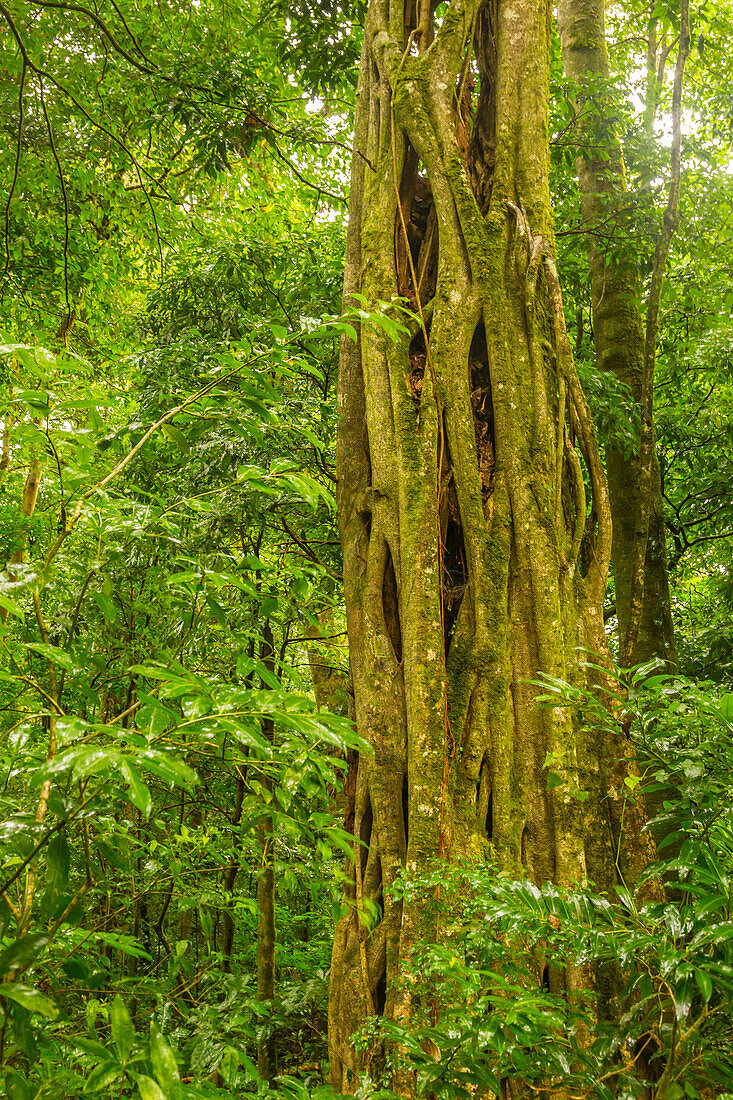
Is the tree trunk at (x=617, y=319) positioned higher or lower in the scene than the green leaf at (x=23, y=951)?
higher

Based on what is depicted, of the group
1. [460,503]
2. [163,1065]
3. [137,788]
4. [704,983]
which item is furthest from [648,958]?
[460,503]

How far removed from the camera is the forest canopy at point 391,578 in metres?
1.31

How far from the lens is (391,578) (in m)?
3.08

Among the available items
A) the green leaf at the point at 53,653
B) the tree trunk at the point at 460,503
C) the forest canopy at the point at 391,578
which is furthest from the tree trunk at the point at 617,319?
the green leaf at the point at 53,653

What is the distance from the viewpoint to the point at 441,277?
126 inches

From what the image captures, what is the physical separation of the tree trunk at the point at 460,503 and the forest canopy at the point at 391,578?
0.02 metres

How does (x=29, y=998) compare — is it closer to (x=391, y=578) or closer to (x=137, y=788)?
(x=137, y=788)

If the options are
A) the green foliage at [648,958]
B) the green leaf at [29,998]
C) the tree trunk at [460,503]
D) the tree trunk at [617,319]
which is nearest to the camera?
the green leaf at [29,998]

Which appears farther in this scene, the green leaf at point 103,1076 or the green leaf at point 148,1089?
the green leaf at point 103,1076

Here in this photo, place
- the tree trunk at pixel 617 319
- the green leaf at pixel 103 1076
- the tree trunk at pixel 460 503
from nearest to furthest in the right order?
1. the green leaf at pixel 103 1076
2. the tree trunk at pixel 460 503
3. the tree trunk at pixel 617 319

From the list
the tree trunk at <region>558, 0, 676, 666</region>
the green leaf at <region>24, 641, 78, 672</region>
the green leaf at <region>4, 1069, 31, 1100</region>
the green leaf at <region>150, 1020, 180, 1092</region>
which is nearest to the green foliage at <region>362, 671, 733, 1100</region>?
the green leaf at <region>150, 1020, 180, 1092</region>

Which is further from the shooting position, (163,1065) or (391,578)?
(391,578)

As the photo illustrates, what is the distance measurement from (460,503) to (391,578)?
1.41 ft

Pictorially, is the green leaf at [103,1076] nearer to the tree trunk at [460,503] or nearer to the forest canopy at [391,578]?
the forest canopy at [391,578]
